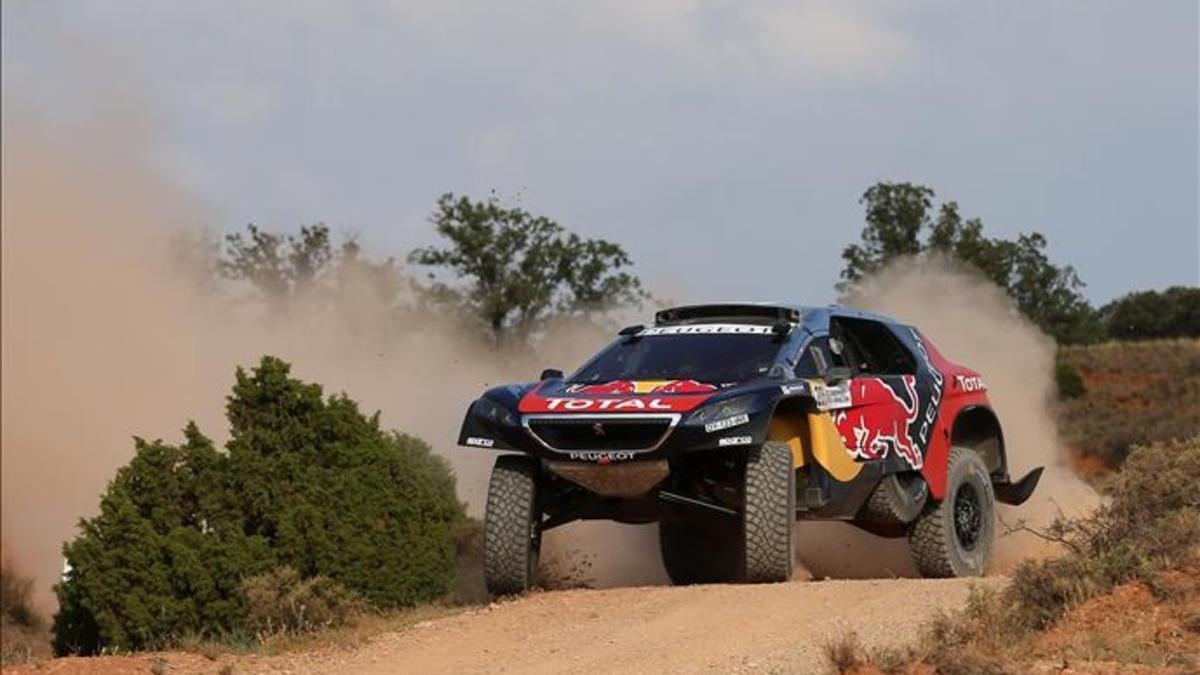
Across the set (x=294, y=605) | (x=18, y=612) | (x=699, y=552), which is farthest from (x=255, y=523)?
(x=18, y=612)

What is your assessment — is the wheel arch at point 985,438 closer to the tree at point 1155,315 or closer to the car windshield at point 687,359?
the car windshield at point 687,359

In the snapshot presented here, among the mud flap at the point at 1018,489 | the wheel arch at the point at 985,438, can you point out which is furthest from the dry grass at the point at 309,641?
the mud flap at the point at 1018,489

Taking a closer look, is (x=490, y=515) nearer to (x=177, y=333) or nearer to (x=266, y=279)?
(x=177, y=333)

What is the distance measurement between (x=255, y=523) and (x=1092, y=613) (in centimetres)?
1317

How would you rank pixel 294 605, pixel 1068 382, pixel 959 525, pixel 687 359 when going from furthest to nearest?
Result: 1. pixel 1068 382
2. pixel 959 525
3. pixel 294 605
4. pixel 687 359

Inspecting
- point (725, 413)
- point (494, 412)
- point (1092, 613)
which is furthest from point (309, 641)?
point (1092, 613)

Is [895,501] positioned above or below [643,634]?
above

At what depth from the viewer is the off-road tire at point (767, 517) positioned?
13.0 metres

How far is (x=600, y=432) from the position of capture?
43.4 ft

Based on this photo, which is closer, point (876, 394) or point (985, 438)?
point (876, 394)

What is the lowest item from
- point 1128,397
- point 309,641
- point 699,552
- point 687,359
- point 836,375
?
point 309,641

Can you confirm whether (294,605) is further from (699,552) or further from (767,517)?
(767,517)

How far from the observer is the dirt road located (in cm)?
1085

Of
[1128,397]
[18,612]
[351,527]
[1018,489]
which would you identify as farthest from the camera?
[1128,397]
